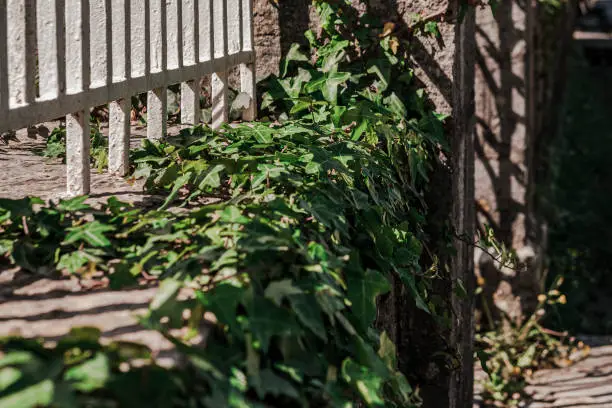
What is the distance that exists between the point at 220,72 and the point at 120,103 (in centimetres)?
75

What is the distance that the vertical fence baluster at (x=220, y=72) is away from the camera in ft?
12.1

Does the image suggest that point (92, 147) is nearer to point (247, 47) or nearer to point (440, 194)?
point (247, 47)

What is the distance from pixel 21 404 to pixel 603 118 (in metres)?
12.2

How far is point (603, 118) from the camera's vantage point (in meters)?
12.7

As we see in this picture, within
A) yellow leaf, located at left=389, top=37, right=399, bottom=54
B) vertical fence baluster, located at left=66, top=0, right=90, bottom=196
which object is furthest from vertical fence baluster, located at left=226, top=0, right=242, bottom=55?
vertical fence baluster, located at left=66, top=0, right=90, bottom=196

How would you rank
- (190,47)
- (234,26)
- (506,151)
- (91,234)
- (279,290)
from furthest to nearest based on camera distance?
(506,151)
(234,26)
(190,47)
(91,234)
(279,290)

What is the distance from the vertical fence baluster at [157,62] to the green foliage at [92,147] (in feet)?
0.63

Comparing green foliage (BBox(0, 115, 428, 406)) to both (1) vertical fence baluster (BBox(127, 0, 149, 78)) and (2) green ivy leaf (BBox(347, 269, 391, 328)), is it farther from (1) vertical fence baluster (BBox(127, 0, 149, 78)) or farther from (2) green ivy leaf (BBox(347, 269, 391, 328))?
(1) vertical fence baluster (BBox(127, 0, 149, 78))

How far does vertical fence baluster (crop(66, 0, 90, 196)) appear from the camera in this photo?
108 inches

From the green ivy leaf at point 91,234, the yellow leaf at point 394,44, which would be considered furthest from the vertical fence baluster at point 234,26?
the green ivy leaf at point 91,234

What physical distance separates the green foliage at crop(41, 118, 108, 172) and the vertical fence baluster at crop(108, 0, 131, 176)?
0.33 ft

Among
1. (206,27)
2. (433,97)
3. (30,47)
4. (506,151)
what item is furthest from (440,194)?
(506,151)

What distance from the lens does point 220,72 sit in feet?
12.2

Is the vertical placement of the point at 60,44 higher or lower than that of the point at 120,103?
higher
